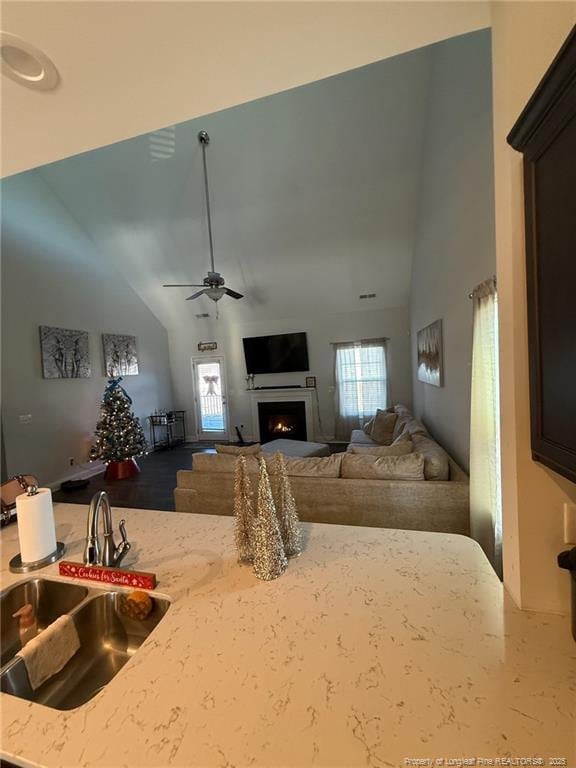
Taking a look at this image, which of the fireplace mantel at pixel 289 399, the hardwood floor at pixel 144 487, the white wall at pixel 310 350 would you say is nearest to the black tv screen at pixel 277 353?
the white wall at pixel 310 350

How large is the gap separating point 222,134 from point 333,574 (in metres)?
4.65

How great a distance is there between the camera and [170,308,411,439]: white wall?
620cm

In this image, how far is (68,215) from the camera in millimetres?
4965

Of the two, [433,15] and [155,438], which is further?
[155,438]

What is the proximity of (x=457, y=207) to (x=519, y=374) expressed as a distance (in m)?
2.29

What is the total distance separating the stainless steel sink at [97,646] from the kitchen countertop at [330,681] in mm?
173

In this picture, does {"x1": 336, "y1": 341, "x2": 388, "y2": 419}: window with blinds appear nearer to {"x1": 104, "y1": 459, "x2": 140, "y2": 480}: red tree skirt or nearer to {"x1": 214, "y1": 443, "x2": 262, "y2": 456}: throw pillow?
{"x1": 214, "y1": 443, "x2": 262, "y2": 456}: throw pillow

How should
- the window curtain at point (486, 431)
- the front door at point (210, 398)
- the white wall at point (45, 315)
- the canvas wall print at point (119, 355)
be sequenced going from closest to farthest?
the window curtain at point (486, 431), the white wall at point (45, 315), the canvas wall print at point (119, 355), the front door at point (210, 398)

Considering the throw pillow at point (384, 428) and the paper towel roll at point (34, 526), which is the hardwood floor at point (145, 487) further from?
the paper towel roll at point (34, 526)

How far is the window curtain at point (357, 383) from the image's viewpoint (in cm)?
626

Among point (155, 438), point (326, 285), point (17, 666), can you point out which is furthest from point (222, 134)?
point (155, 438)

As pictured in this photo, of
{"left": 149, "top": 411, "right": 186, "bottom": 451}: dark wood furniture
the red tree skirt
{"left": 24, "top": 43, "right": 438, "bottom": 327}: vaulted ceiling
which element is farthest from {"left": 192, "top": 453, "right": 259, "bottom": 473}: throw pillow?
{"left": 149, "top": 411, "right": 186, "bottom": 451}: dark wood furniture

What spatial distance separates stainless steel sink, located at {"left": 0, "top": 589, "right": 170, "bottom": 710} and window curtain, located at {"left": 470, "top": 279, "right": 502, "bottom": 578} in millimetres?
1683

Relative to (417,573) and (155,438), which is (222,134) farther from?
(155,438)
